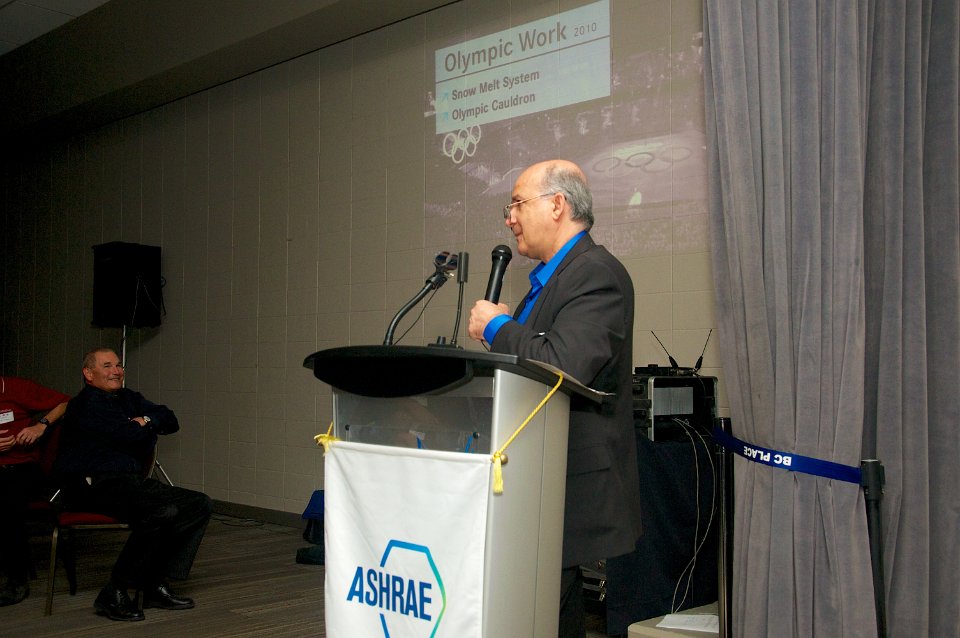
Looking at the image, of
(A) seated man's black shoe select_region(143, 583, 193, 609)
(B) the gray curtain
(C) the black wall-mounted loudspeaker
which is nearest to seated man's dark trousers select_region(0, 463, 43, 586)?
(A) seated man's black shoe select_region(143, 583, 193, 609)

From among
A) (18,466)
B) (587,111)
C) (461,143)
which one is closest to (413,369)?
(587,111)

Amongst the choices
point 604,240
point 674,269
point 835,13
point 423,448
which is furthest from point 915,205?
point 604,240

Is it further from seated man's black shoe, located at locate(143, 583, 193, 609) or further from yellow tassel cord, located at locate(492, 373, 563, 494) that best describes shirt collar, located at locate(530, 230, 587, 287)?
seated man's black shoe, located at locate(143, 583, 193, 609)

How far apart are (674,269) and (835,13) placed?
2.04m

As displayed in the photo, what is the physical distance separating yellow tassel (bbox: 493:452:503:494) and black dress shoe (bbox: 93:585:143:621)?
2696 millimetres

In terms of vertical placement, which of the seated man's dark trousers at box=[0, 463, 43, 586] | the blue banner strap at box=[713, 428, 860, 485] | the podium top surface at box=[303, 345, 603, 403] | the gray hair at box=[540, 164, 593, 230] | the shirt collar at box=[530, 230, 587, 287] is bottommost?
the seated man's dark trousers at box=[0, 463, 43, 586]

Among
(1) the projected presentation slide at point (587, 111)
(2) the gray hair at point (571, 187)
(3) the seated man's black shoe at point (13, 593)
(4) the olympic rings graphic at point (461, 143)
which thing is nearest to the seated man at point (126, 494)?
(3) the seated man's black shoe at point (13, 593)

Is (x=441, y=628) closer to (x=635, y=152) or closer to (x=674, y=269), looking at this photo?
(x=674, y=269)

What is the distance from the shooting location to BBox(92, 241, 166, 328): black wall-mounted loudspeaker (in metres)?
6.53

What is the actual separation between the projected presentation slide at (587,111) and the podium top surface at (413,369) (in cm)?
259

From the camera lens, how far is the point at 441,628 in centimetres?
147

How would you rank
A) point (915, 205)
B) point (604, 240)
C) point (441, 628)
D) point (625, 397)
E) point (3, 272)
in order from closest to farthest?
1. point (441, 628)
2. point (625, 397)
3. point (915, 205)
4. point (604, 240)
5. point (3, 272)

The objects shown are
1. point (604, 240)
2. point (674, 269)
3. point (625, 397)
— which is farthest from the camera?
point (604, 240)

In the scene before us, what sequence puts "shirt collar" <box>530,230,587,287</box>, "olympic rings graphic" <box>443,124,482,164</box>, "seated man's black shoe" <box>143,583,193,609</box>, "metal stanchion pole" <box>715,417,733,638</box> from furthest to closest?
"olympic rings graphic" <box>443,124,482,164</box>
"seated man's black shoe" <box>143,583,193,609</box>
"metal stanchion pole" <box>715,417,733,638</box>
"shirt collar" <box>530,230,587,287</box>
